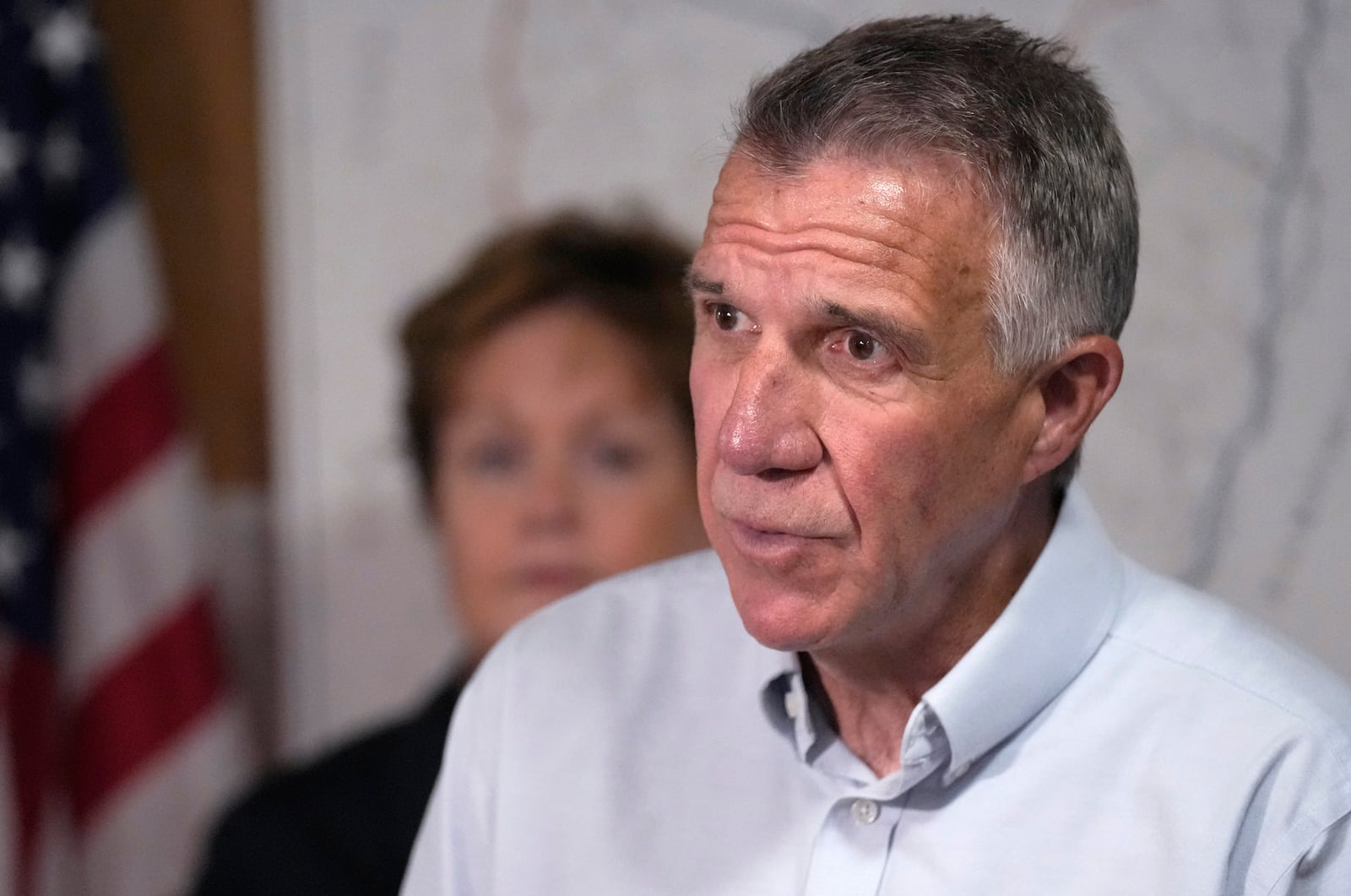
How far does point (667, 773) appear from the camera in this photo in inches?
45.1

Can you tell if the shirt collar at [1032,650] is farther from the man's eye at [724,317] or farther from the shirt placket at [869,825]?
the man's eye at [724,317]

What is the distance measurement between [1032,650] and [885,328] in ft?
0.93

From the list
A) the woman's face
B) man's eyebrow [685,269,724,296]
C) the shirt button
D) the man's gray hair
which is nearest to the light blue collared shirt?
the shirt button

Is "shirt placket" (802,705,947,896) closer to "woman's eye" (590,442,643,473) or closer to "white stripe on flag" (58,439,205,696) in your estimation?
"woman's eye" (590,442,643,473)

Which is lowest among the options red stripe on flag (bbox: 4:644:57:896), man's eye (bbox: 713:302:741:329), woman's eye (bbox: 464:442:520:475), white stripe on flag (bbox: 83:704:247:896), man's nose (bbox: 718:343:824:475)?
white stripe on flag (bbox: 83:704:247:896)

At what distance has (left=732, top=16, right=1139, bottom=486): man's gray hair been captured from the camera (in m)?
0.94

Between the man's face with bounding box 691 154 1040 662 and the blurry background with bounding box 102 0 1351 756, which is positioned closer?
the man's face with bounding box 691 154 1040 662

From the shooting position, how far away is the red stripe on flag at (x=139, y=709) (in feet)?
7.36

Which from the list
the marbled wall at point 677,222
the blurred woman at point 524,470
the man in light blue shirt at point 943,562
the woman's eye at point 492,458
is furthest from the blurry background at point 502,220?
the man in light blue shirt at point 943,562

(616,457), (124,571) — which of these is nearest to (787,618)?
(616,457)

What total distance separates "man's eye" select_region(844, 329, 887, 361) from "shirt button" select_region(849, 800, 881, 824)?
345mm

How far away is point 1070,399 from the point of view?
1052 millimetres

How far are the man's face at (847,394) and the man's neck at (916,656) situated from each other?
0.07m

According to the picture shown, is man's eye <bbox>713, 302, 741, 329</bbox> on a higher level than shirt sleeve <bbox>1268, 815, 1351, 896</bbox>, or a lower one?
higher
